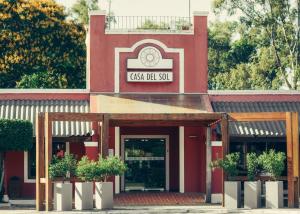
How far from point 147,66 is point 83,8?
2684 cm

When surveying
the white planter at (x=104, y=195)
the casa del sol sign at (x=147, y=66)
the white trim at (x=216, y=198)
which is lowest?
the white trim at (x=216, y=198)

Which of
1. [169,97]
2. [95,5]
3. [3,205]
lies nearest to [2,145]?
[3,205]

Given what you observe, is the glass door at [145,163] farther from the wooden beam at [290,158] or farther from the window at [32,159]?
the wooden beam at [290,158]

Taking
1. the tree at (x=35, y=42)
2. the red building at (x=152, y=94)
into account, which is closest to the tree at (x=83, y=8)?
the tree at (x=35, y=42)

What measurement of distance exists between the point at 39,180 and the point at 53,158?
91 centimetres

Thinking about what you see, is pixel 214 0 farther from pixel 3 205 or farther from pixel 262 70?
pixel 3 205

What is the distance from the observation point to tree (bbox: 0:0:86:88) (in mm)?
45562

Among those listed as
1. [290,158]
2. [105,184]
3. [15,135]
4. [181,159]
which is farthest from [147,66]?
[290,158]

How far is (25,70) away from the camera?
1818 inches

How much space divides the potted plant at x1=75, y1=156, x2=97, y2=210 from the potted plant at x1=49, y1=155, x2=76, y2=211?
317 mm

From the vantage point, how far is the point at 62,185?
86.3 feet

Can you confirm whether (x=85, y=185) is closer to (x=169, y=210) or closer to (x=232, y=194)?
(x=169, y=210)

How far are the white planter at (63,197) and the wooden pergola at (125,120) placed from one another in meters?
0.27

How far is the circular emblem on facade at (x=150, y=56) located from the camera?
1256 inches
